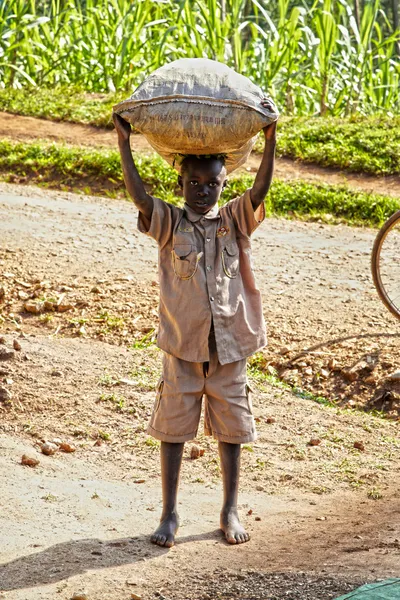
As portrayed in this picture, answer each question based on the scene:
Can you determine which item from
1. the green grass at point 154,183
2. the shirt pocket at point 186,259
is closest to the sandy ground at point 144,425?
the green grass at point 154,183

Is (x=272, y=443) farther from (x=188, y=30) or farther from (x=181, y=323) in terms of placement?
(x=188, y=30)

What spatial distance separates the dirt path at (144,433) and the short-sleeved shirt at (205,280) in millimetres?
739

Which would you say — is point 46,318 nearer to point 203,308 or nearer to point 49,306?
point 49,306

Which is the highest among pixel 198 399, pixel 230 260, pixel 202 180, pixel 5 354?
pixel 202 180

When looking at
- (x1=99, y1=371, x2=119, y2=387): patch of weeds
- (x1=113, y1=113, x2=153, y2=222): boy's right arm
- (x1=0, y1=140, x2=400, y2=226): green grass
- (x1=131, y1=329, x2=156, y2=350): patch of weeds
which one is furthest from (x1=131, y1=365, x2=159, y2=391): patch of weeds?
(x1=0, y1=140, x2=400, y2=226): green grass

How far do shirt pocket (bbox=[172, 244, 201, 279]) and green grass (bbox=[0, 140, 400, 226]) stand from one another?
454 centimetres

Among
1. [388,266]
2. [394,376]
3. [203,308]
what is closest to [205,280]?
[203,308]

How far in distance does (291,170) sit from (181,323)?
18.7ft

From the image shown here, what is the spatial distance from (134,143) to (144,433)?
5.22m

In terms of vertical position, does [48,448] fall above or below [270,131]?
below

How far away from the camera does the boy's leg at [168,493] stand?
328 cm

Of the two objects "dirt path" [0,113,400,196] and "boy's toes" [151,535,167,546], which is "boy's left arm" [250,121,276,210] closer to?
"boy's toes" [151,535,167,546]

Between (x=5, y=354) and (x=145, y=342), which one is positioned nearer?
(x=5, y=354)

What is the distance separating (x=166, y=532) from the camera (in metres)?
3.29
